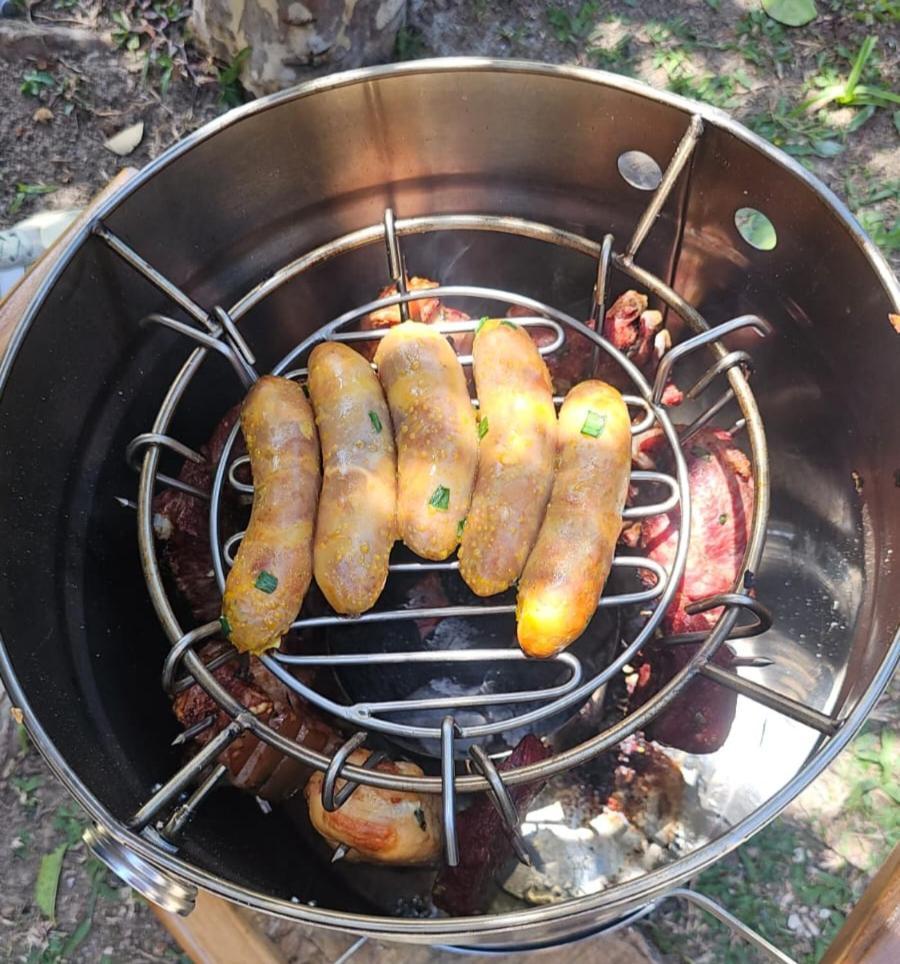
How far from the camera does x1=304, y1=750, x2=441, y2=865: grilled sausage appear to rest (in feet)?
7.24

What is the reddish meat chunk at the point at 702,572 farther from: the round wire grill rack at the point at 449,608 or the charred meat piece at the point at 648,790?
the charred meat piece at the point at 648,790

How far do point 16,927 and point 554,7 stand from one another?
15.8 feet

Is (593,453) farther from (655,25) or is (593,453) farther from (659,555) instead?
(655,25)

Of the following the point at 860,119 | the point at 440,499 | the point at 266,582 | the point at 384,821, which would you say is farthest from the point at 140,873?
the point at 860,119

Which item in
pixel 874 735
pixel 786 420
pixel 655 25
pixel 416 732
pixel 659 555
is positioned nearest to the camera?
pixel 416 732

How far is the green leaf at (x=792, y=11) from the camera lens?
4066 millimetres

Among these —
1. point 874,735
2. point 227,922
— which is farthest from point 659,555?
point 227,922

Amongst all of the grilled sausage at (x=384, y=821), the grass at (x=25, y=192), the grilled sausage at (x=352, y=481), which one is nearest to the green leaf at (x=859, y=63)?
the grilled sausage at (x=352, y=481)

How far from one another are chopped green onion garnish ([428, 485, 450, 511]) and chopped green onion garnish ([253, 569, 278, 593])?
18.2 inches

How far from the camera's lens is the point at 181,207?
2.54 metres

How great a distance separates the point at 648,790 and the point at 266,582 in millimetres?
1617

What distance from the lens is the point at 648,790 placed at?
2.79 meters

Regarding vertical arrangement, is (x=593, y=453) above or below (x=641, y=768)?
above

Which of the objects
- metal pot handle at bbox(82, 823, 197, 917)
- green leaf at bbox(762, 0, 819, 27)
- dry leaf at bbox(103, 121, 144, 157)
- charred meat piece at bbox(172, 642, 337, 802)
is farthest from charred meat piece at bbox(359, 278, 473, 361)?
green leaf at bbox(762, 0, 819, 27)
